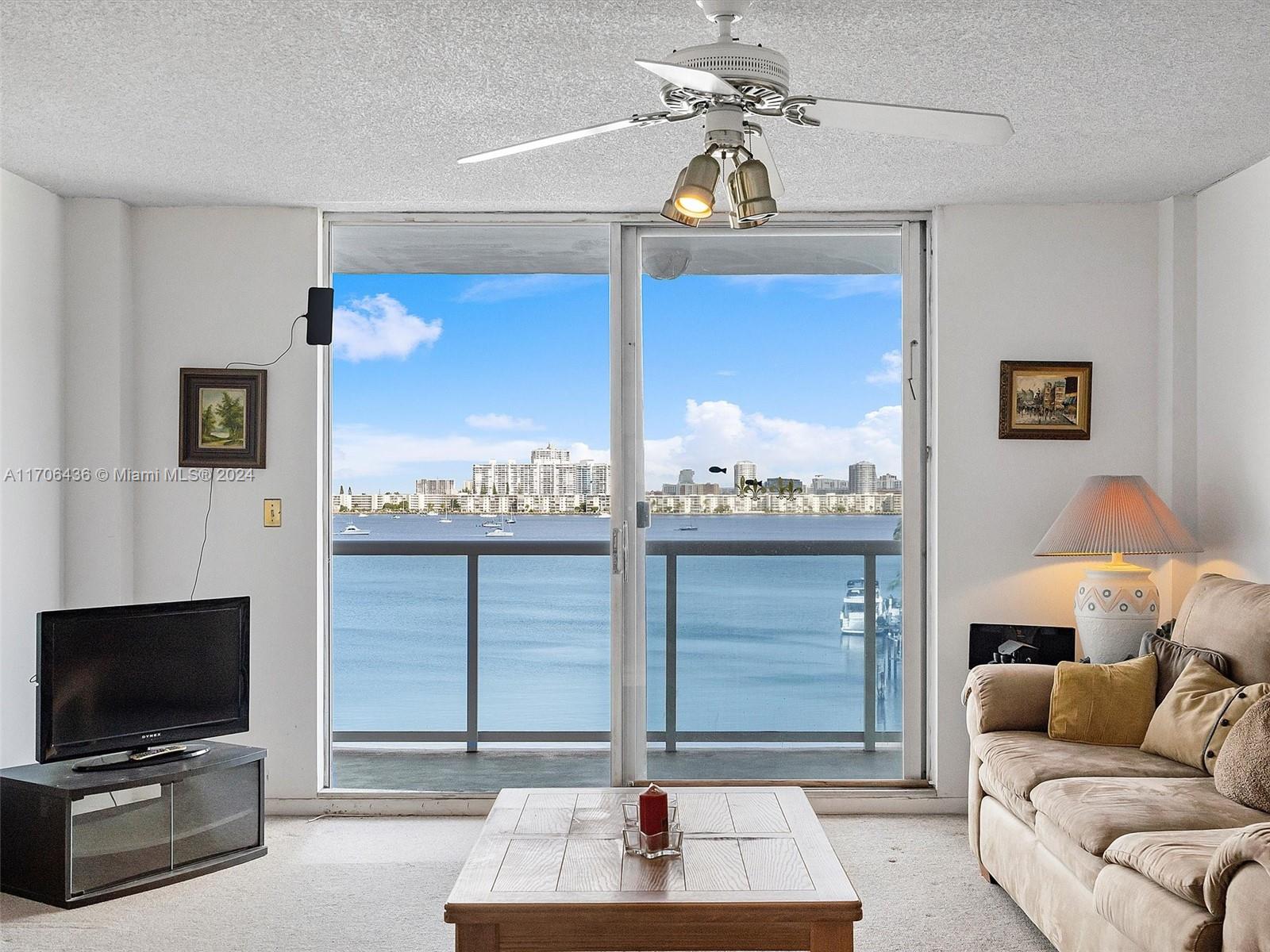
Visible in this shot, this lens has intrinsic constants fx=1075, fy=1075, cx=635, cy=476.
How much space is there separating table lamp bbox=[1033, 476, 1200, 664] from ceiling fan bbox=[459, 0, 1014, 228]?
189cm

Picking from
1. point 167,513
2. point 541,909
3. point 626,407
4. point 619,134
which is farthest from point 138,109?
point 541,909

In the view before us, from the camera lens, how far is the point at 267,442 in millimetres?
4301

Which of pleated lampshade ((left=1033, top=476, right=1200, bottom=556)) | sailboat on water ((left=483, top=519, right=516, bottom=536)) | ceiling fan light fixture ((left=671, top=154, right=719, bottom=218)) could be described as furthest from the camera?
sailboat on water ((left=483, top=519, right=516, bottom=536))

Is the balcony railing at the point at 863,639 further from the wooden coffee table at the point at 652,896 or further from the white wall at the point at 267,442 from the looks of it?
the wooden coffee table at the point at 652,896

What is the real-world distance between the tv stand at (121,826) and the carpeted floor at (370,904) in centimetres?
6

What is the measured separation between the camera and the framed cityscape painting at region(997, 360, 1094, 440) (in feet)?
13.9

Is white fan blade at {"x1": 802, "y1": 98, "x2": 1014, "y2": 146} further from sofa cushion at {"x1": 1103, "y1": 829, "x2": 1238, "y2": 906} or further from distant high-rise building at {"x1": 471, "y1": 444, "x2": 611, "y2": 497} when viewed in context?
distant high-rise building at {"x1": 471, "y1": 444, "x2": 611, "y2": 497}

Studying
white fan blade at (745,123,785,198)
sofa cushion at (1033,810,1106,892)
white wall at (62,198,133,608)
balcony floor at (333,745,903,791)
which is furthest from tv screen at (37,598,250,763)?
sofa cushion at (1033,810,1106,892)

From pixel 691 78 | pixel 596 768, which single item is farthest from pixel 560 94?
pixel 596 768

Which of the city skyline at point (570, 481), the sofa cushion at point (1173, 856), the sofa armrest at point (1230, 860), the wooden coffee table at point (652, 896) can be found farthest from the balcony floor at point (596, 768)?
the sofa armrest at point (1230, 860)

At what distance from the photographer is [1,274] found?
12.3 feet

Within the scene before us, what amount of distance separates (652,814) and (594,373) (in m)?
2.33

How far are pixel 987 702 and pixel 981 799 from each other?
307mm

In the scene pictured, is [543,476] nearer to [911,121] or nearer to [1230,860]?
[911,121]
